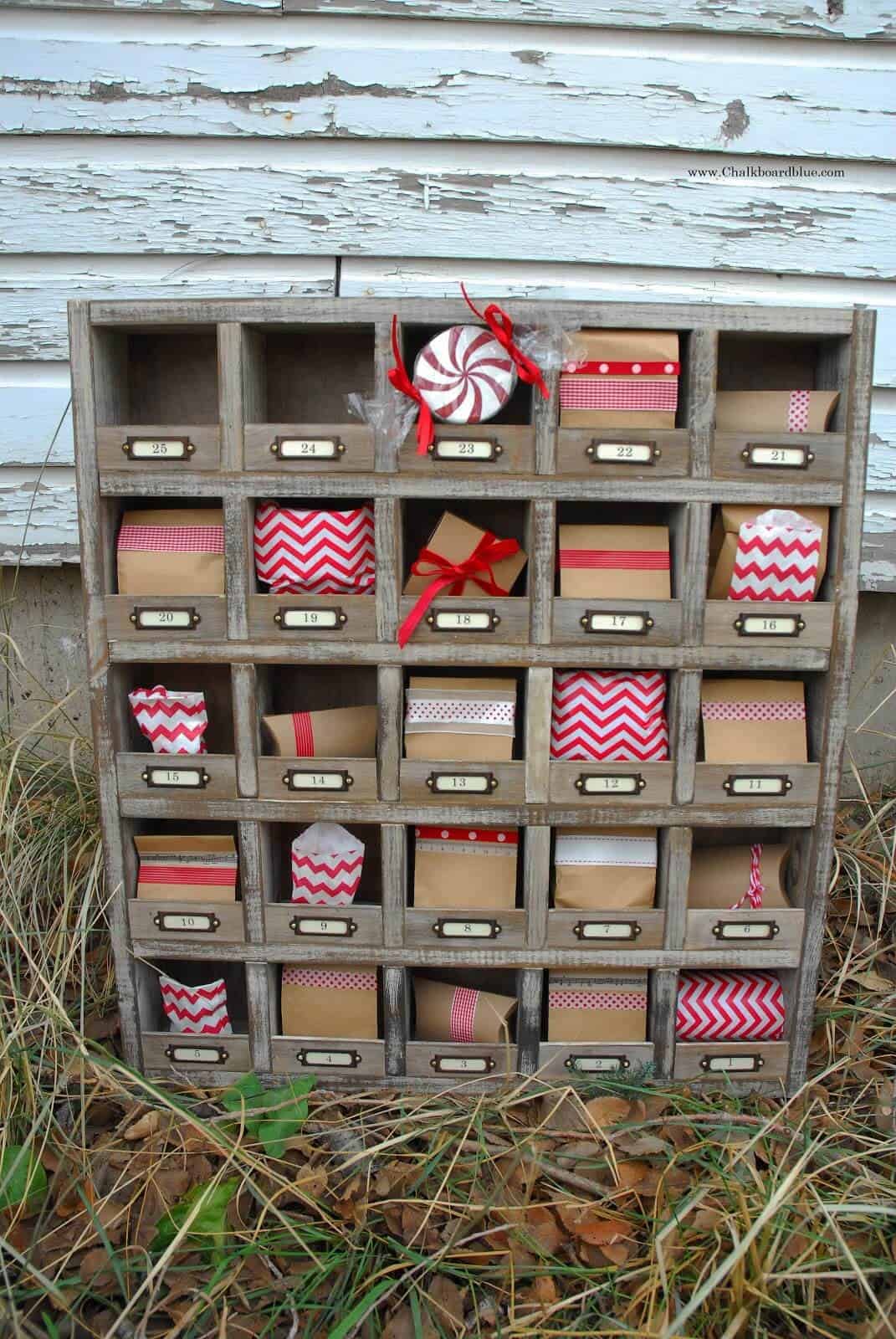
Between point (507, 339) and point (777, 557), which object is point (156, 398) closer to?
point (507, 339)

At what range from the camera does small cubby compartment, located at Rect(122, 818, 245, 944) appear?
7.63 ft

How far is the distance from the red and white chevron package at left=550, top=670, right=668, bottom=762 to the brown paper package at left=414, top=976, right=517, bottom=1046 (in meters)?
0.70

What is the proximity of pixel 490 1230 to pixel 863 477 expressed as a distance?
6.07ft

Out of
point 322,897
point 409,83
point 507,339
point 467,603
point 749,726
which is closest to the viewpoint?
point 507,339

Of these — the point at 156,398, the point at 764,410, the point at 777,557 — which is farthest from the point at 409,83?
the point at 777,557

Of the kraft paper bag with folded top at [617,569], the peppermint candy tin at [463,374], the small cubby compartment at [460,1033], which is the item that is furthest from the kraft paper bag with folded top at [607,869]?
the peppermint candy tin at [463,374]

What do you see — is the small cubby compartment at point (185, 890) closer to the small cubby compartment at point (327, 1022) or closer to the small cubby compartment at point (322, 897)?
the small cubby compartment at point (322, 897)

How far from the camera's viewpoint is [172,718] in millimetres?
2287

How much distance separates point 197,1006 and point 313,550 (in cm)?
124

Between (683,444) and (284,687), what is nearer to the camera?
(683,444)

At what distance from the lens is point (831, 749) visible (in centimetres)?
222

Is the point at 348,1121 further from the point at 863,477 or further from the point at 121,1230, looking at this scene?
the point at 863,477

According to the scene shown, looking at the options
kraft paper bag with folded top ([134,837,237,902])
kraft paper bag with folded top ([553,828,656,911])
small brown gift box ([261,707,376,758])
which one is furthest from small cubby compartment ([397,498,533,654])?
kraft paper bag with folded top ([134,837,237,902])

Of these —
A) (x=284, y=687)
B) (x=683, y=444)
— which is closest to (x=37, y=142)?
(x=284, y=687)
